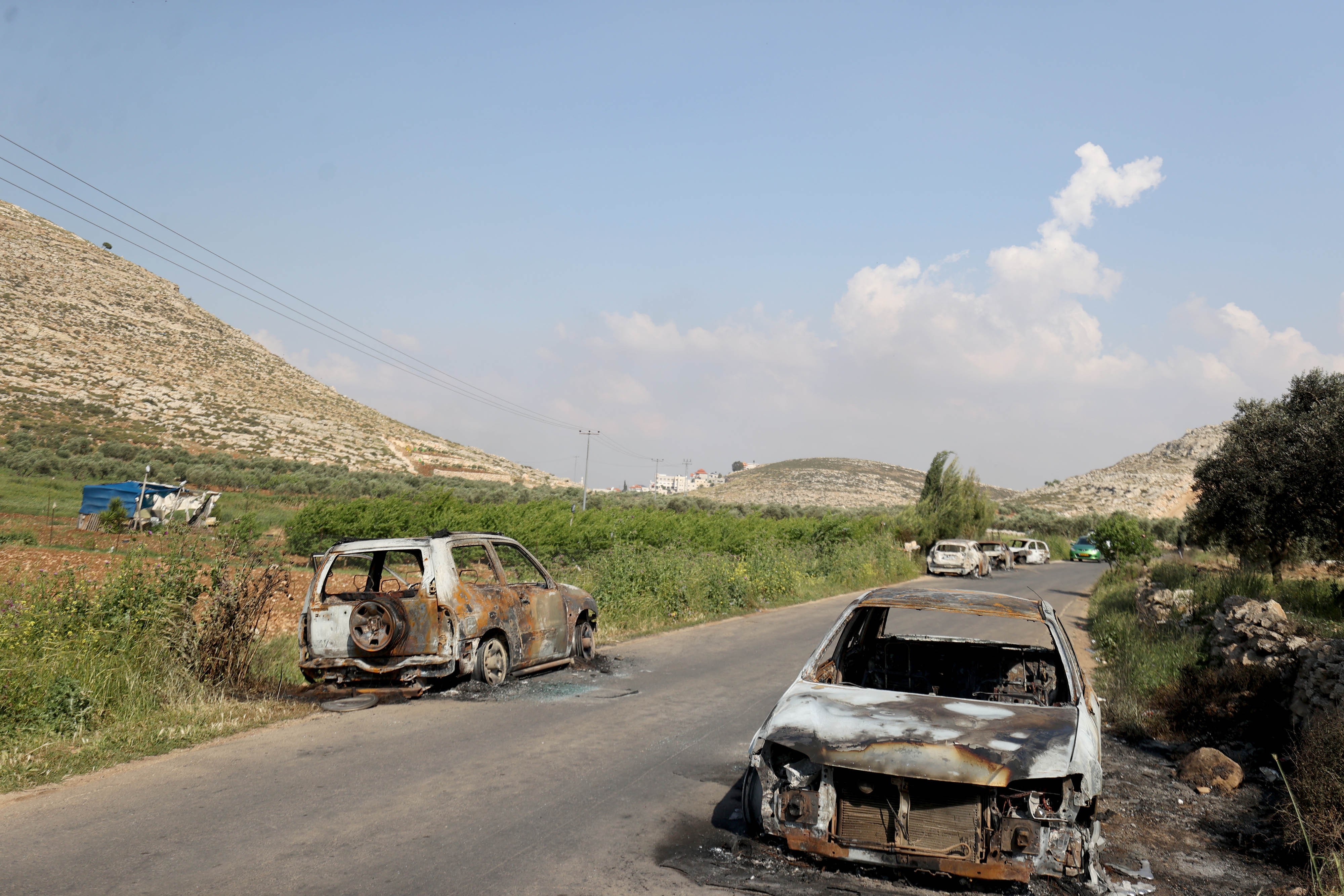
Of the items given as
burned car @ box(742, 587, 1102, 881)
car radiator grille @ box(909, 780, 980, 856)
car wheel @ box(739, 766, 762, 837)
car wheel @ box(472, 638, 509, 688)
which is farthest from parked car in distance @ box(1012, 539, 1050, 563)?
car radiator grille @ box(909, 780, 980, 856)

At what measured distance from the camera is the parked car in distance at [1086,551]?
5141cm

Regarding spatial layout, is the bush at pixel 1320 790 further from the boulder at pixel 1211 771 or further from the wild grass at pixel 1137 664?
the wild grass at pixel 1137 664

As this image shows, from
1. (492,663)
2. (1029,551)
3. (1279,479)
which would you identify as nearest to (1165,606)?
(1279,479)

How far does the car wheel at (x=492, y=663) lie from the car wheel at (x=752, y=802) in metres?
4.79

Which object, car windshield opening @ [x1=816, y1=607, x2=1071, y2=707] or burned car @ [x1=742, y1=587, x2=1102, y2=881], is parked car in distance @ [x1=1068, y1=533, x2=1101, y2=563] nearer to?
car windshield opening @ [x1=816, y1=607, x2=1071, y2=707]

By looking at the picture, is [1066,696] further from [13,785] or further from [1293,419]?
[1293,419]

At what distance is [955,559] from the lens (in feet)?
110

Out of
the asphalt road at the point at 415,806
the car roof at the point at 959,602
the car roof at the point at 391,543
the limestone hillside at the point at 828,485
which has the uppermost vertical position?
the limestone hillside at the point at 828,485

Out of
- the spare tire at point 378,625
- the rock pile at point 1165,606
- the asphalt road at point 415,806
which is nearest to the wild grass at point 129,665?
the asphalt road at point 415,806

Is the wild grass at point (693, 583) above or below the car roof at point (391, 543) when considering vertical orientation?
below

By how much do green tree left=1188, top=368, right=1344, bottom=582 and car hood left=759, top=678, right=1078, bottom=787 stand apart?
1095 cm

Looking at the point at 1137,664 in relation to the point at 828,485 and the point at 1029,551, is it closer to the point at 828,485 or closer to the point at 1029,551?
the point at 1029,551

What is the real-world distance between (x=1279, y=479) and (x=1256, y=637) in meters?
6.97

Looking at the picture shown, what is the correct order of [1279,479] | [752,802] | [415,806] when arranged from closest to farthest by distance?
1. [752,802]
2. [415,806]
3. [1279,479]
